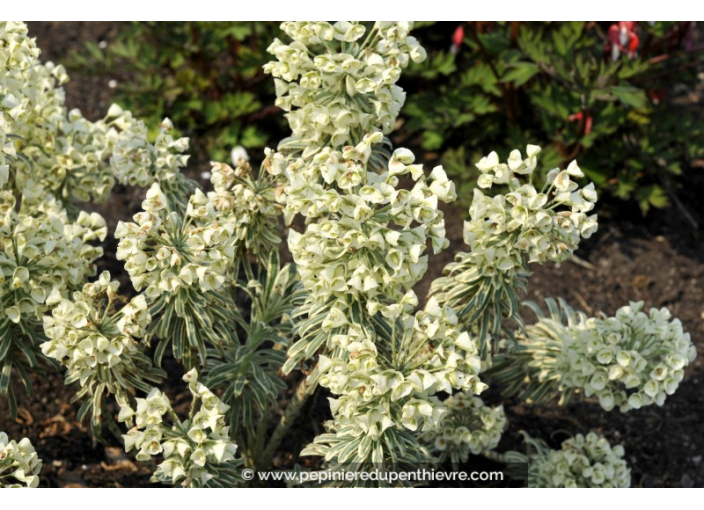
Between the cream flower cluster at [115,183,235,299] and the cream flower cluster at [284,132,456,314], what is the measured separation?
0.69ft

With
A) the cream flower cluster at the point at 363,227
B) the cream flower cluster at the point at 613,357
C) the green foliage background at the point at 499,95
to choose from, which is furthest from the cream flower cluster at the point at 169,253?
the green foliage background at the point at 499,95

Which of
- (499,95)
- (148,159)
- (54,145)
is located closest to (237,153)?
(499,95)

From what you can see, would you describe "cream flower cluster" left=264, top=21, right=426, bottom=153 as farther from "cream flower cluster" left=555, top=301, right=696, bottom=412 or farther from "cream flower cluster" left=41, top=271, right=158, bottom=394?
"cream flower cluster" left=555, top=301, right=696, bottom=412

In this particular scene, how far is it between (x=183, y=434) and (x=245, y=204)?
2.16 feet

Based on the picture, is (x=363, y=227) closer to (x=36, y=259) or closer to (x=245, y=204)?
(x=245, y=204)

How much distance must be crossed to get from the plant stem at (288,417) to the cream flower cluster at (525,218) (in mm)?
660

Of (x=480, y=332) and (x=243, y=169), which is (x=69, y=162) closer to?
(x=243, y=169)

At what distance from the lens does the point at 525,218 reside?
7.92ft

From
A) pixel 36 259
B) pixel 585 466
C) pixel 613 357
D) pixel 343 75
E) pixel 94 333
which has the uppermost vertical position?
pixel 343 75

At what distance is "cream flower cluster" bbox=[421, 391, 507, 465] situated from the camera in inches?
122

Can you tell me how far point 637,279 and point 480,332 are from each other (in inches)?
70.4

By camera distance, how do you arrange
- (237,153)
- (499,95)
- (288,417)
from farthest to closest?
(237,153)
(499,95)
(288,417)

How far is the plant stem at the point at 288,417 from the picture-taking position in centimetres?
274

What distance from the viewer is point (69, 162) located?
9.91ft
